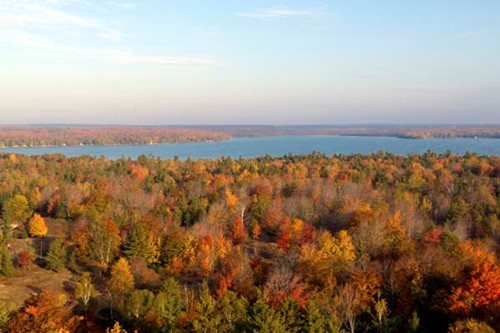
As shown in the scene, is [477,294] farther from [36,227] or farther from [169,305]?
[36,227]

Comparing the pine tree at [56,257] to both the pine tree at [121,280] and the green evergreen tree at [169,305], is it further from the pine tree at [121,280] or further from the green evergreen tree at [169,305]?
the green evergreen tree at [169,305]

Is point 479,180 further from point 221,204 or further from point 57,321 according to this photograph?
point 57,321

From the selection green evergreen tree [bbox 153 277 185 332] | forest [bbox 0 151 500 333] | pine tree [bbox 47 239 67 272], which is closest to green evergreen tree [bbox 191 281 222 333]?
forest [bbox 0 151 500 333]

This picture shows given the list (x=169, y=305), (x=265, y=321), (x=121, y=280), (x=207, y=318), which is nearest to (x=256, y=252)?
(x=121, y=280)

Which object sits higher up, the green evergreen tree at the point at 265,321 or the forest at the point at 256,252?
the green evergreen tree at the point at 265,321

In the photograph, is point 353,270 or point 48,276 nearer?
point 353,270

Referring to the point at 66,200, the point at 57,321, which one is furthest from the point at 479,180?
the point at 57,321

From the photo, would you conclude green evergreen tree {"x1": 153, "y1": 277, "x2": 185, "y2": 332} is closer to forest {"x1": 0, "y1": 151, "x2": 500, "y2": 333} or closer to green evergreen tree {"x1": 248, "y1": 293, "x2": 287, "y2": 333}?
forest {"x1": 0, "y1": 151, "x2": 500, "y2": 333}

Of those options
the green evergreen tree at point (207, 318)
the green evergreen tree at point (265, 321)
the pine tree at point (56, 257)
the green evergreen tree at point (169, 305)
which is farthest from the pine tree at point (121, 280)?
the green evergreen tree at point (265, 321)
